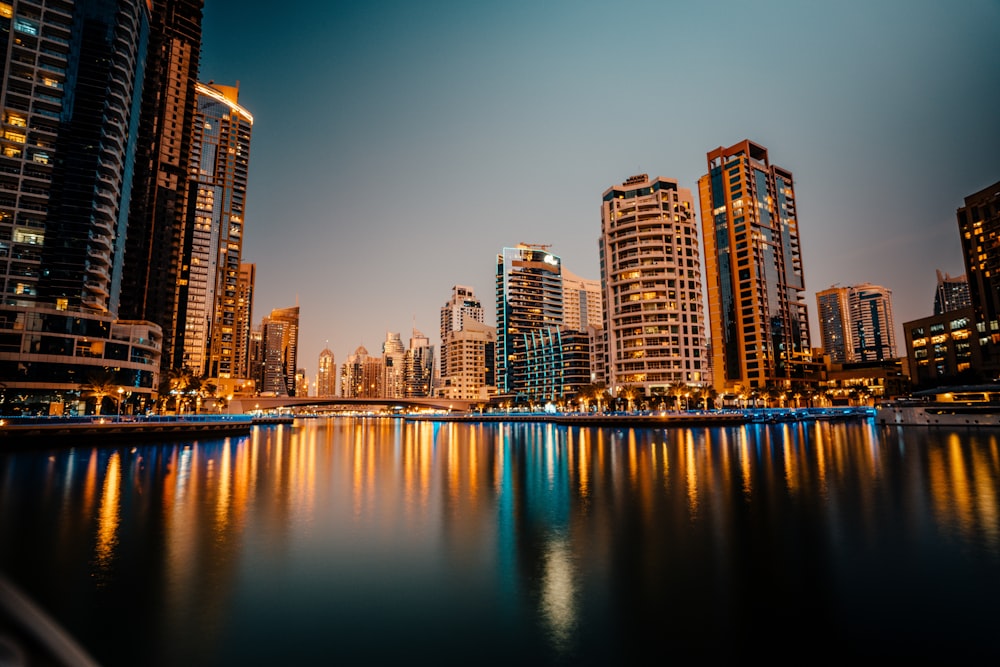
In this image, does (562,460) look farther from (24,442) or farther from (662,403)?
(662,403)

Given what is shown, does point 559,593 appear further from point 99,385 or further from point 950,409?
point 950,409

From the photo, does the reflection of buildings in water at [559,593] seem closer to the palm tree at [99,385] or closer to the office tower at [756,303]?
the palm tree at [99,385]

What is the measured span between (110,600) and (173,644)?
13.5ft

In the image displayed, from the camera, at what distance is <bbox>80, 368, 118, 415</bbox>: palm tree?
3625 inches

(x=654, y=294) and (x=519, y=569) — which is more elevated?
(x=654, y=294)

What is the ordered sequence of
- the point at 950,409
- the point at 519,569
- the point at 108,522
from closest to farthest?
the point at 519,569 → the point at 108,522 → the point at 950,409

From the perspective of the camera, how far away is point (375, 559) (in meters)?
19.9

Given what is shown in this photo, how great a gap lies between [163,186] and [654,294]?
496 ft

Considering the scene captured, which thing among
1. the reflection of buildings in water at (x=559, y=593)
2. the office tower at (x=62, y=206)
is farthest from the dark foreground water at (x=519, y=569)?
the office tower at (x=62, y=206)

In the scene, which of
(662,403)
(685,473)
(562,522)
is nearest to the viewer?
(562,522)

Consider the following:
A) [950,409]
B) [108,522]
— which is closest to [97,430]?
[108,522]

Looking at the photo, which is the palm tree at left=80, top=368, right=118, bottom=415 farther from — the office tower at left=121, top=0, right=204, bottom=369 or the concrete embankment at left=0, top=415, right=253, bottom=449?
the office tower at left=121, top=0, right=204, bottom=369

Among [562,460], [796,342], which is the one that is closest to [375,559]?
[562,460]

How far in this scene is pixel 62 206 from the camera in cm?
10356
